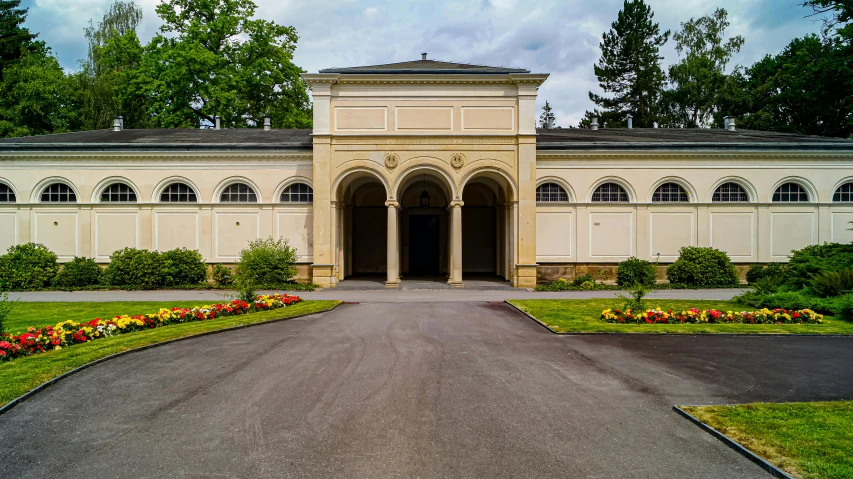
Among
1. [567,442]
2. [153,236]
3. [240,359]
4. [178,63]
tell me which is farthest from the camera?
[178,63]

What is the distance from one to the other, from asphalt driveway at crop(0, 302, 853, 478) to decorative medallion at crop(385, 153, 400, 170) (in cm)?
1225

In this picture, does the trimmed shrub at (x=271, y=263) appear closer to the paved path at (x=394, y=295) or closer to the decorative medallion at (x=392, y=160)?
the paved path at (x=394, y=295)

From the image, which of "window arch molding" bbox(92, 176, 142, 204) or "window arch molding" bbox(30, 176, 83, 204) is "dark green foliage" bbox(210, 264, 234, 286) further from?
"window arch molding" bbox(30, 176, 83, 204)

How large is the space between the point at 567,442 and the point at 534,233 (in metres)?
Result: 16.7

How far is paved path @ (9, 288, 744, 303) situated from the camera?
1712cm

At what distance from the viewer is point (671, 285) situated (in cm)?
2105

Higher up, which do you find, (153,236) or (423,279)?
(153,236)

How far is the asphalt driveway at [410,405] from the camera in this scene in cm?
468

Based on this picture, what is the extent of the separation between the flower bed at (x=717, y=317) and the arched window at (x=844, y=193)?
15270 millimetres

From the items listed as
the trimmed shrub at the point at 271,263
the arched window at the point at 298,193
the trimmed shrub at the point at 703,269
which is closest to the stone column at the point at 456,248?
the arched window at the point at 298,193

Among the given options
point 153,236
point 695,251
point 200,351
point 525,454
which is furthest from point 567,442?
point 153,236

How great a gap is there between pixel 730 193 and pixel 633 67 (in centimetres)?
2732

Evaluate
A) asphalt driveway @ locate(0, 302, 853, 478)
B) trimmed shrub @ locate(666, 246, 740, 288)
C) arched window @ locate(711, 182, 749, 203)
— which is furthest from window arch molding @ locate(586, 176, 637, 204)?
asphalt driveway @ locate(0, 302, 853, 478)

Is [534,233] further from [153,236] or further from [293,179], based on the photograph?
[153,236]
